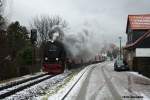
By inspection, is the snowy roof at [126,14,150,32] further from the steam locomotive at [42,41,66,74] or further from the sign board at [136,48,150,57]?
the steam locomotive at [42,41,66,74]

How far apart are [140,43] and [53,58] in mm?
17182

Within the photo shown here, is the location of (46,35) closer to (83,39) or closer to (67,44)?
(83,39)

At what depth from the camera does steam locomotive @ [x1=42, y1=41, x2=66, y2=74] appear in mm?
41438

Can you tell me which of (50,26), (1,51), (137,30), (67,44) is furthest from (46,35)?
(1,51)

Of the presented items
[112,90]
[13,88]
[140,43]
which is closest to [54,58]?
[140,43]

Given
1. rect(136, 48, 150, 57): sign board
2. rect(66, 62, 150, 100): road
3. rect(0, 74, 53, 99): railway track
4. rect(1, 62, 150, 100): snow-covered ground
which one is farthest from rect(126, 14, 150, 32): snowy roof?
rect(0, 74, 53, 99): railway track

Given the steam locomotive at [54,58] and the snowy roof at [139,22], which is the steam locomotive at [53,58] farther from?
the snowy roof at [139,22]

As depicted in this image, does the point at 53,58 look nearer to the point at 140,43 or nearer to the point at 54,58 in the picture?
the point at 54,58

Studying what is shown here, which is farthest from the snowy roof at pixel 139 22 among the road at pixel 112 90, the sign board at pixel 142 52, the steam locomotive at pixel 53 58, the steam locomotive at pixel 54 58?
the road at pixel 112 90

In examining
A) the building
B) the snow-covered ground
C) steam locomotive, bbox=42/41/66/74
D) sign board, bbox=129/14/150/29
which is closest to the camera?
the snow-covered ground

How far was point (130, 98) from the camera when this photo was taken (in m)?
18.5

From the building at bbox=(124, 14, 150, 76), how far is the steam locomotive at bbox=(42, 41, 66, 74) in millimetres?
9253

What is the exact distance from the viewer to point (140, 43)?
54250 millimetres

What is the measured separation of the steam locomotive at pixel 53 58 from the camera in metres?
41.4
